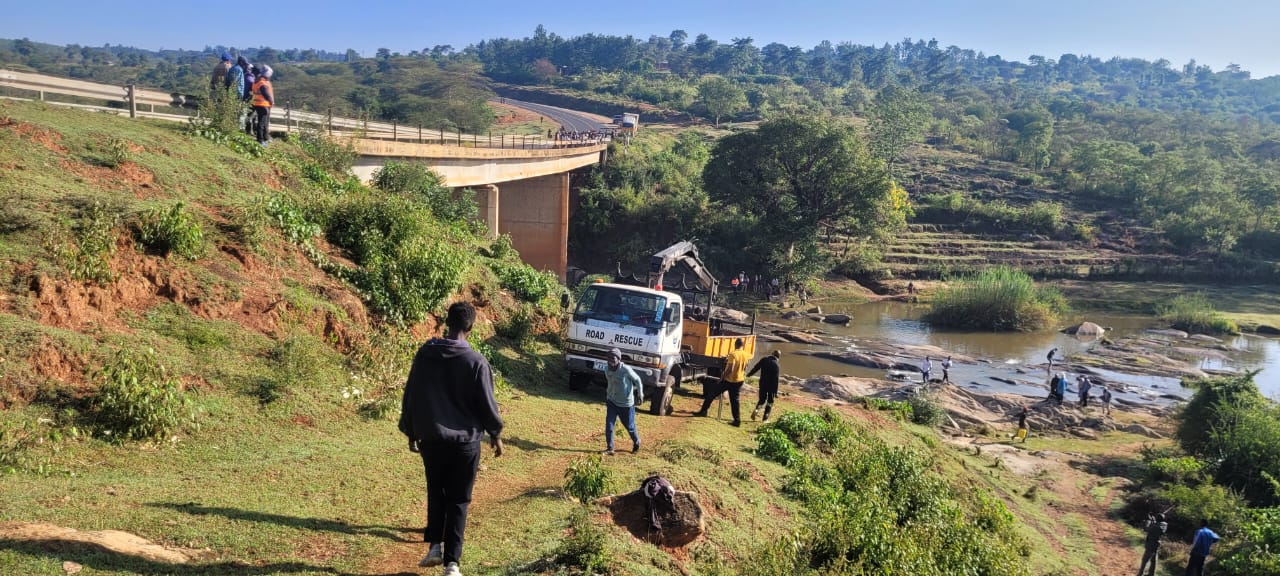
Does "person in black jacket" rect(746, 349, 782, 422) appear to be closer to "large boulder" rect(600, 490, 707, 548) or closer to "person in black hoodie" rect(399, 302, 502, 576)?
"large boulder" rect(600, 490, 707, 548)

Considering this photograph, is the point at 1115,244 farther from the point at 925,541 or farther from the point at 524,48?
the point at 524,48

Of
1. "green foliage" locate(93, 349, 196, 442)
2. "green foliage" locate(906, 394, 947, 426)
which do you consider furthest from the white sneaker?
"green foliage" locate(906, 394, 947, 426)

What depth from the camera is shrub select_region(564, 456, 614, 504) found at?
28.1 feet

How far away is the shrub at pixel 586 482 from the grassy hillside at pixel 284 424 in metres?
0.15

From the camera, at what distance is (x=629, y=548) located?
291 inches

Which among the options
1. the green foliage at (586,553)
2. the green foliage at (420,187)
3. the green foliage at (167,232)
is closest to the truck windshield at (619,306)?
the green foliage at (167,232)

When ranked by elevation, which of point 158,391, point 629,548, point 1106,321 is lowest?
point 1106,321

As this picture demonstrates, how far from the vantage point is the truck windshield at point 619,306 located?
15.5m

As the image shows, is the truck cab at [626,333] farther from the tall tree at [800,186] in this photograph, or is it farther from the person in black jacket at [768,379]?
the tall tree at [800,186]

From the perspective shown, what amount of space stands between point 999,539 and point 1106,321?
42845mm

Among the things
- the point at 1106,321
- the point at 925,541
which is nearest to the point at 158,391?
the point at 925,541

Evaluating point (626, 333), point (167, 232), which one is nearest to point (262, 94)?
point (167, 232)

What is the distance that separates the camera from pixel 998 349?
133 feet

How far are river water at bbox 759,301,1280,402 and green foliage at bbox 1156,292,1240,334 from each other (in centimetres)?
85
